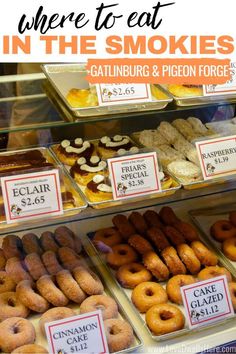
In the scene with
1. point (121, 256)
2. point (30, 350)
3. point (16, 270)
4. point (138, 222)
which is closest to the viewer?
point (30, 350)

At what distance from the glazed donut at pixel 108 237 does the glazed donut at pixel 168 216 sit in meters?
0.17

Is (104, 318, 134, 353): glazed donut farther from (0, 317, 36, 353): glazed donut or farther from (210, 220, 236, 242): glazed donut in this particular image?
(210, 220, 236, 242): glazed donut

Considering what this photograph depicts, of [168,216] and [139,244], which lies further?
[168,216]

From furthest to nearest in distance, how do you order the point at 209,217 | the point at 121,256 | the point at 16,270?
the point at 209,217
the point at 121,256
the point at 16,270

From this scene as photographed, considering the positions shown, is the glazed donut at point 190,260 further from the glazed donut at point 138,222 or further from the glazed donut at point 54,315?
the glazed donut at point 54,315

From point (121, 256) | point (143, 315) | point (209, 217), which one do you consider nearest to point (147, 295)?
point (143, 315)

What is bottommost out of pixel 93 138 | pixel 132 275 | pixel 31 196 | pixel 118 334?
pixel 118 334

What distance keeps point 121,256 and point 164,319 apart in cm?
27

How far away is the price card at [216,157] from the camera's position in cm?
148

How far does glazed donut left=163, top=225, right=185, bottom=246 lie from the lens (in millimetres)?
1608

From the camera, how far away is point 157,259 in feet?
5.04

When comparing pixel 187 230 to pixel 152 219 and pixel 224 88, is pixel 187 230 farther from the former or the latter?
pixel 224 88

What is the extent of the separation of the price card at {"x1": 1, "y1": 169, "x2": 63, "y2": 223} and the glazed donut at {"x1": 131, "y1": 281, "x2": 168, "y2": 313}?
0.34m

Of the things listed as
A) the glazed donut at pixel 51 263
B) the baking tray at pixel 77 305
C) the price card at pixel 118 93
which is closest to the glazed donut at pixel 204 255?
the baking tray at pixel 77 305
